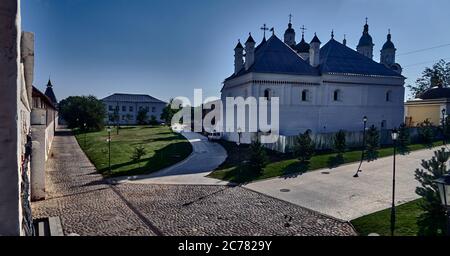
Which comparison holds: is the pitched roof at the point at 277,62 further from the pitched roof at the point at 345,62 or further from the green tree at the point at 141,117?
the green tree at the point at 141,117

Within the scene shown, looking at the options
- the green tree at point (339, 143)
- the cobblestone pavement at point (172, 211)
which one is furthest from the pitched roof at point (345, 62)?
the cobblestone pavement at point (172, 211)

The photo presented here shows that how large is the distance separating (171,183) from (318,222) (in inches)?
314

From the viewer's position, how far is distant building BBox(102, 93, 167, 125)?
253ft

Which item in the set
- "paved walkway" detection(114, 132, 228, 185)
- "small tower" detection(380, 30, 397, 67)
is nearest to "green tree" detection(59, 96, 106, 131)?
"paved walkway" detection(114, 132, 228, 185)

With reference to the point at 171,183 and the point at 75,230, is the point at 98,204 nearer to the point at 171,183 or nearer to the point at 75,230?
the point at 75,230

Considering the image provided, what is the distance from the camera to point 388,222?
8922 millimetres

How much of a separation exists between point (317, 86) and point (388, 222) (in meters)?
21.4

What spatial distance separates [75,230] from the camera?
836 cm

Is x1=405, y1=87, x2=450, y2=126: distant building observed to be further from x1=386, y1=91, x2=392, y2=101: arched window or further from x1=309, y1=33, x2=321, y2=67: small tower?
x1=309, y1=33, x2=321, y2=67: small tower

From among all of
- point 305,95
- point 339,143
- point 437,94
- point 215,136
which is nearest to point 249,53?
point 305,95

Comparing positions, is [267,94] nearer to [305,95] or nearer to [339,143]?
[305,95]

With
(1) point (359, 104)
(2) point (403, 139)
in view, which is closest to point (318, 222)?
(2) point (403, 139)
